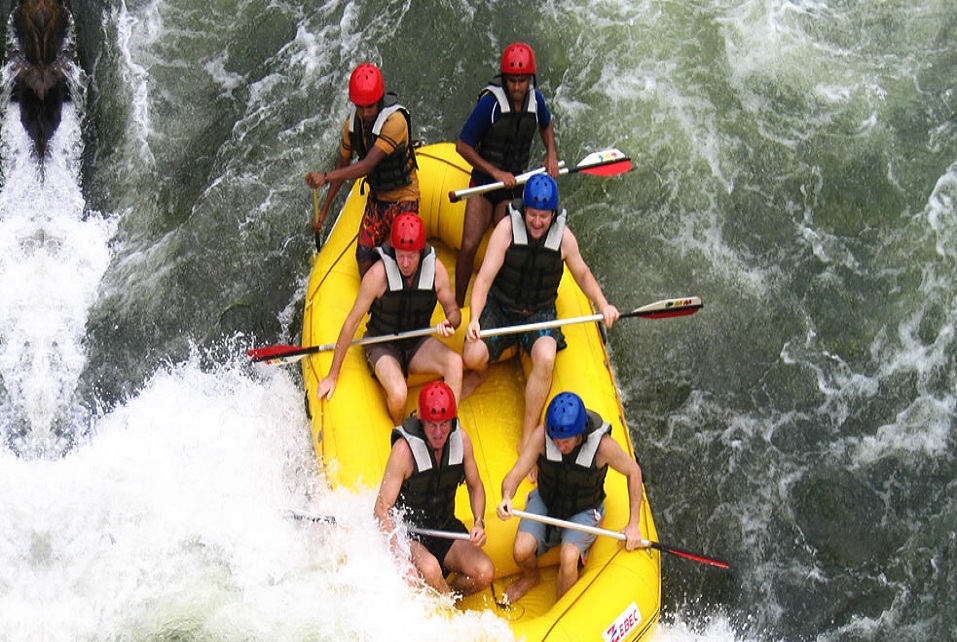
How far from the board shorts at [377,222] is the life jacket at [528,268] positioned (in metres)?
0.74

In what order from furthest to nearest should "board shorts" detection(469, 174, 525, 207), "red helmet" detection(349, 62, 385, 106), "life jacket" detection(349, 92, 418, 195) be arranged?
"board shorts" detection(469, 174, 525, 207), "life jacket" detection(349, 92, 418, 195), "red helmet" detection(349, 62, 385, 106)

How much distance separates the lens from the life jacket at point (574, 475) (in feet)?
18.1

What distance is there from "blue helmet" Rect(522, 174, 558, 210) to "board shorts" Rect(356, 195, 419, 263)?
A: 36.1 inches

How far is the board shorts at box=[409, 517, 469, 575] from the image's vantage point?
5.73 m

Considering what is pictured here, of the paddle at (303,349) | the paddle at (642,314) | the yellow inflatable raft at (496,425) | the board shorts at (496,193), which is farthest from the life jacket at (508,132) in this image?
the paddle at (303,349)

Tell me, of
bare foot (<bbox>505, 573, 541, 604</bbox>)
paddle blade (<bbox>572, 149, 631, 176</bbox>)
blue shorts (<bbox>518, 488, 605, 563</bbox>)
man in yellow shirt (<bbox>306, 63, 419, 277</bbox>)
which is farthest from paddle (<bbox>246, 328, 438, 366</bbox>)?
paddle blade (<bbox>572, 149, 631, 176</bbox>)

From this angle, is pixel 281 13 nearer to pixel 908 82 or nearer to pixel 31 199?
pixel 31 199

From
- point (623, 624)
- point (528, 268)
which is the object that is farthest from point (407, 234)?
point (623, 624)

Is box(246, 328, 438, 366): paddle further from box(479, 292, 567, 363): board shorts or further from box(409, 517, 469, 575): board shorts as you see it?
box(409, 517, 469, 575): board shorts

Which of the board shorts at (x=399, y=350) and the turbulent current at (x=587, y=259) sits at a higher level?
the board shorts at (x=399, y=350)

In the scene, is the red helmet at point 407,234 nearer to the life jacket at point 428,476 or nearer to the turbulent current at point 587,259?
the life jacket at point 428,476

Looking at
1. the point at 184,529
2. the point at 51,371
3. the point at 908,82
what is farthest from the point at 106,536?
the point at 908,82

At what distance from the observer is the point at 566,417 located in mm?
5410

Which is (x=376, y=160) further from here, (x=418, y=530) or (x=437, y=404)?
(x=418, y=530)
